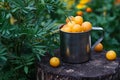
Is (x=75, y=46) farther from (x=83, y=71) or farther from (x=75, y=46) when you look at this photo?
(x=83, y=71)

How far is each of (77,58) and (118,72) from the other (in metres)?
0.35

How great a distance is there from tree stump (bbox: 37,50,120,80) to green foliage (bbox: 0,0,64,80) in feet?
0.40

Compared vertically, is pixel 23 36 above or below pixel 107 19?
above

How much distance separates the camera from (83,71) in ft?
8.40

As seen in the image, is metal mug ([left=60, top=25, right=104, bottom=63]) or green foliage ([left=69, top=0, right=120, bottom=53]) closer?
metal mug ([left=60, top=25, right=104, bottom=63])

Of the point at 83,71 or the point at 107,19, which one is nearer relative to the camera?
the point at 83,71

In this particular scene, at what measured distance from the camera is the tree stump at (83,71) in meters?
2.49

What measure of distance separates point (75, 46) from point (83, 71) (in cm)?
20

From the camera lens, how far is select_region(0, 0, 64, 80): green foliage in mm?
2537

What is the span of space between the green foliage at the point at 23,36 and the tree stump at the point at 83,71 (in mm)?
122

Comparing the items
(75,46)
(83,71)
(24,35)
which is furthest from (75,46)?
(24,35)

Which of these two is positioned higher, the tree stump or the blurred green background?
the blurred green background

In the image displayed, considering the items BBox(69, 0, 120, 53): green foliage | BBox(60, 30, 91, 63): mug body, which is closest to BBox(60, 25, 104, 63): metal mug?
BBox(60, 30, 91, 63): mug body

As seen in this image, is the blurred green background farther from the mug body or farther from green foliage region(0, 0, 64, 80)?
the mug body
